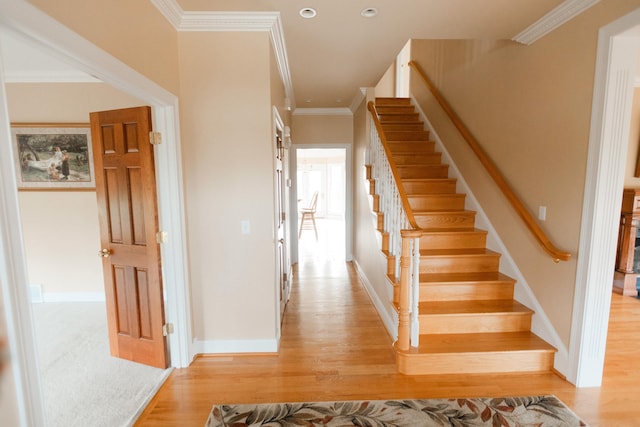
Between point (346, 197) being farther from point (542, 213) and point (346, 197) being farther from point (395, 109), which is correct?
point (542, 213)

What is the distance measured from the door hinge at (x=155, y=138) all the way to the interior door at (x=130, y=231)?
0.09 feet

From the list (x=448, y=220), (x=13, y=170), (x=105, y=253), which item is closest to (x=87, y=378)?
(x=105, y=253)

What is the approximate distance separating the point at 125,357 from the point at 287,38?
117 inches

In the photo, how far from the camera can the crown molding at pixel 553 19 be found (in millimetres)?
2010

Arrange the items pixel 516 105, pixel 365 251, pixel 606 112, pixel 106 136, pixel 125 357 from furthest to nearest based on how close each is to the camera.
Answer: pixel 365 251
pixel 516 105
pixel 125 357
pixel 106 136
pixel 606 112

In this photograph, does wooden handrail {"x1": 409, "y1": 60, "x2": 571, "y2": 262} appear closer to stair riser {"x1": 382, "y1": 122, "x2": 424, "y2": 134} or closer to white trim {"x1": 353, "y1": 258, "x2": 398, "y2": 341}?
stair riser {"x1": 382, "y1": 122, "x2": 424, "y2": 134}

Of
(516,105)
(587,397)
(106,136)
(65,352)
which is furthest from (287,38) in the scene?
(587,397)

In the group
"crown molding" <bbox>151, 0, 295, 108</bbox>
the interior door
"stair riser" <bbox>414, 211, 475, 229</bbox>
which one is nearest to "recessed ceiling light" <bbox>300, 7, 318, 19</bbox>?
"crown molding" <bbox>151, 0, 295, 108</bbox>

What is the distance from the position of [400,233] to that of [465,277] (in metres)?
1.00

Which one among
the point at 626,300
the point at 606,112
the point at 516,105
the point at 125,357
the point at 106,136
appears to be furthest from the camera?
the point at 626,300

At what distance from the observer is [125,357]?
2502 mm

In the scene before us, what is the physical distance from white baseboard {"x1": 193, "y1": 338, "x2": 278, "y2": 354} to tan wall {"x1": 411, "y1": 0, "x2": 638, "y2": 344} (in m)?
2.25

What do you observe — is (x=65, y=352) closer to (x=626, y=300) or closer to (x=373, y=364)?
(x=373, y=364)

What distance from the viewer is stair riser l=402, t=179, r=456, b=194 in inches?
145
